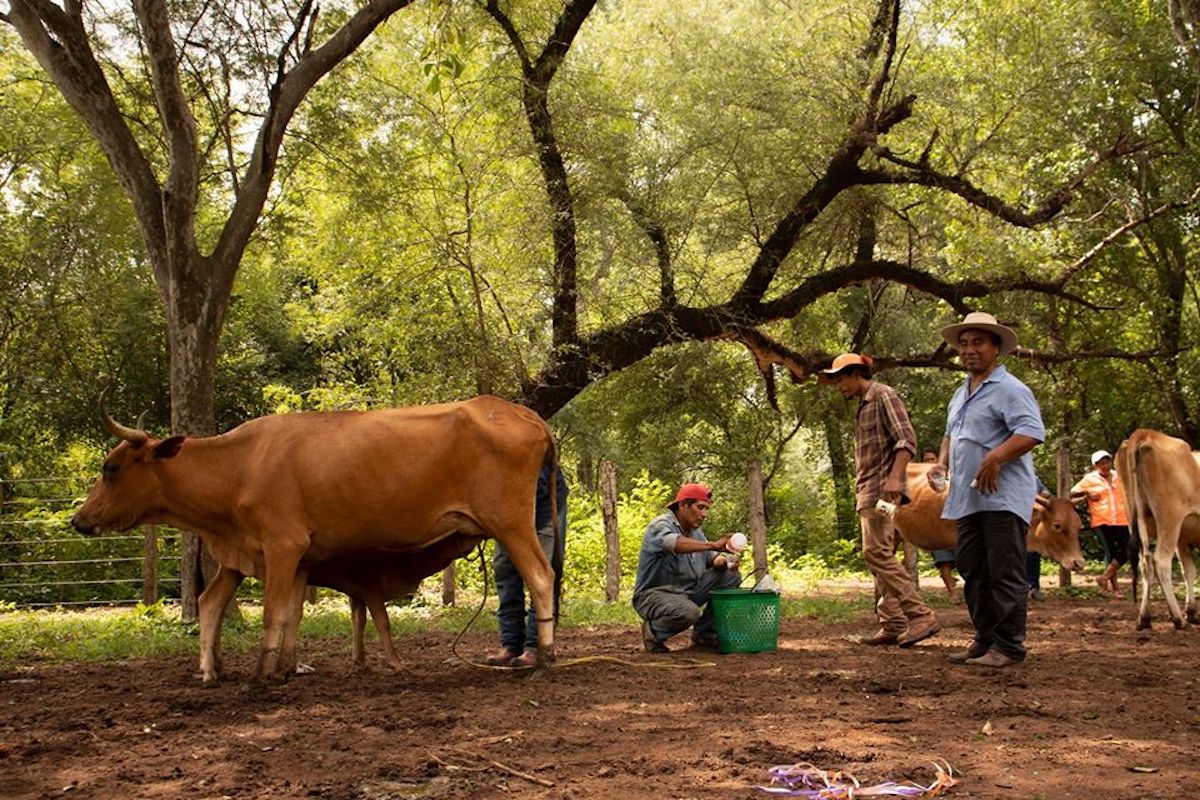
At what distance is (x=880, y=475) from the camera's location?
8117 mm

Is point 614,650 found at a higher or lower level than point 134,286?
lower

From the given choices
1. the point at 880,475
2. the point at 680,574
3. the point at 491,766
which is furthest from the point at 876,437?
the point at 491,766

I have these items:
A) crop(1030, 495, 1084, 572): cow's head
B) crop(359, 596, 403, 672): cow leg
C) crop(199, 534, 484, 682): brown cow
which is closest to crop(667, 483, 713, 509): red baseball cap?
crop(199, 534, 484, 682): brown cow

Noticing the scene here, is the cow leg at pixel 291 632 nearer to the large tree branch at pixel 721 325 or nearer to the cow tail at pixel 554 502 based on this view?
the cow tail at pixel 554 502

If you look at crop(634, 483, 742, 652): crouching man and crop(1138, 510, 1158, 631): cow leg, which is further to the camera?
crop(1138, 510, 1158, 631): cow leg

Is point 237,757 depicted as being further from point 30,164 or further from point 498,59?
point 30,164

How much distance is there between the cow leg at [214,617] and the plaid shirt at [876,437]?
422 cm

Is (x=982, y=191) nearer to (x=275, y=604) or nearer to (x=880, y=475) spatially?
(x=880, y=475)

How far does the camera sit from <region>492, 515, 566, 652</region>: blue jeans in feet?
25.3

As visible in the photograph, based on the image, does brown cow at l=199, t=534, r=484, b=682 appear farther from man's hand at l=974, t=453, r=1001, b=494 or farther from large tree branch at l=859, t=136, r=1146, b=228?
large tree branch at l=859, t=136, r=1146, b=228

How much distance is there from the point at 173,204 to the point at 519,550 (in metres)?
5.16

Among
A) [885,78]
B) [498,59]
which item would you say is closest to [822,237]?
[885,78]

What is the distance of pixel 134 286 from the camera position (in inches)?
706

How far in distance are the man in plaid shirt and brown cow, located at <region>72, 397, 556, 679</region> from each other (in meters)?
2.35
